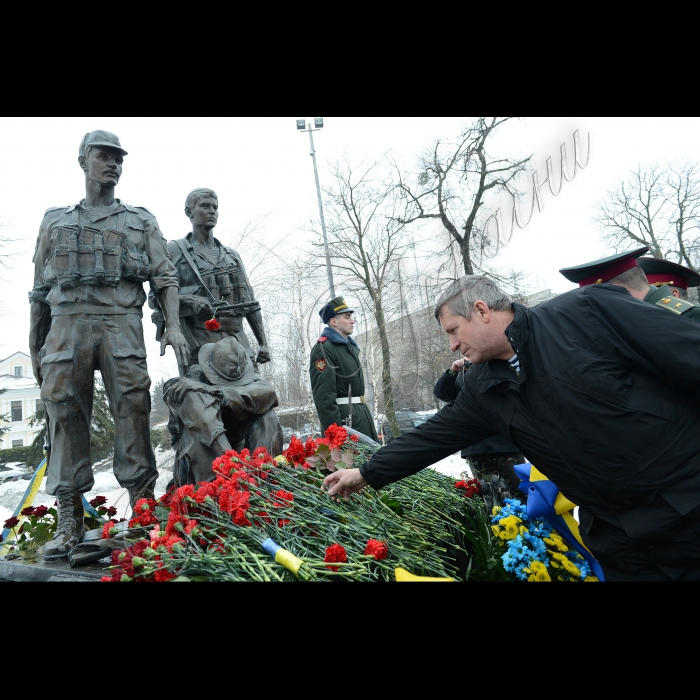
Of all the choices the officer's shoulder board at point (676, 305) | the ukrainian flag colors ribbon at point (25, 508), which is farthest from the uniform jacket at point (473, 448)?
the ukrainian flag colors ribbon at point (25, 508)

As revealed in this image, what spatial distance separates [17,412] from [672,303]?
16.3 m

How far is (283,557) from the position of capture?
1858mm

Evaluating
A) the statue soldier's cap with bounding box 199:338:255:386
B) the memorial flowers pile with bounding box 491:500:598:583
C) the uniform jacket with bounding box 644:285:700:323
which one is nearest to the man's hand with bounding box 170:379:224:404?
the statue soldier's cap with bounding box 199:338:255:386

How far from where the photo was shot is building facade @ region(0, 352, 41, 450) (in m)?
13.3

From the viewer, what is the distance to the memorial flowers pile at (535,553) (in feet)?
8.26

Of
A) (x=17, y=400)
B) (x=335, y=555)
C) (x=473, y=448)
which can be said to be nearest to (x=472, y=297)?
(x=335, y=555)

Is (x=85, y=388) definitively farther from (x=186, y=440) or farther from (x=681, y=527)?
(x=681, y=527)

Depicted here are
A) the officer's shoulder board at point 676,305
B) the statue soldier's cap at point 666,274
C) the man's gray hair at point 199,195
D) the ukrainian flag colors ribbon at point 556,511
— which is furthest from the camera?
the man's gray hair at point 199,195

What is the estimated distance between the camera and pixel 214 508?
7.33ft

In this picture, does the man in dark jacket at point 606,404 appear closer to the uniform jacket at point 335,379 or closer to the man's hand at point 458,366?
the man's hand at point 458,366

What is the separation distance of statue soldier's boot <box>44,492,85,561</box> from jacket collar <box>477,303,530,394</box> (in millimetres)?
2852

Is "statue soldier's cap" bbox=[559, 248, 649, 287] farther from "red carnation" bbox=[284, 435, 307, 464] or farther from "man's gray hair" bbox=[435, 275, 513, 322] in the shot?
"red carnation" bbox=[284, 435, 307, 464]

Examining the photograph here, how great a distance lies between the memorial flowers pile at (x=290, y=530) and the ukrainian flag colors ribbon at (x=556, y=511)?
0.44 metres

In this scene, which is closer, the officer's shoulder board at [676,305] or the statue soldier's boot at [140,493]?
the officer's shoulder board at [676,305]
